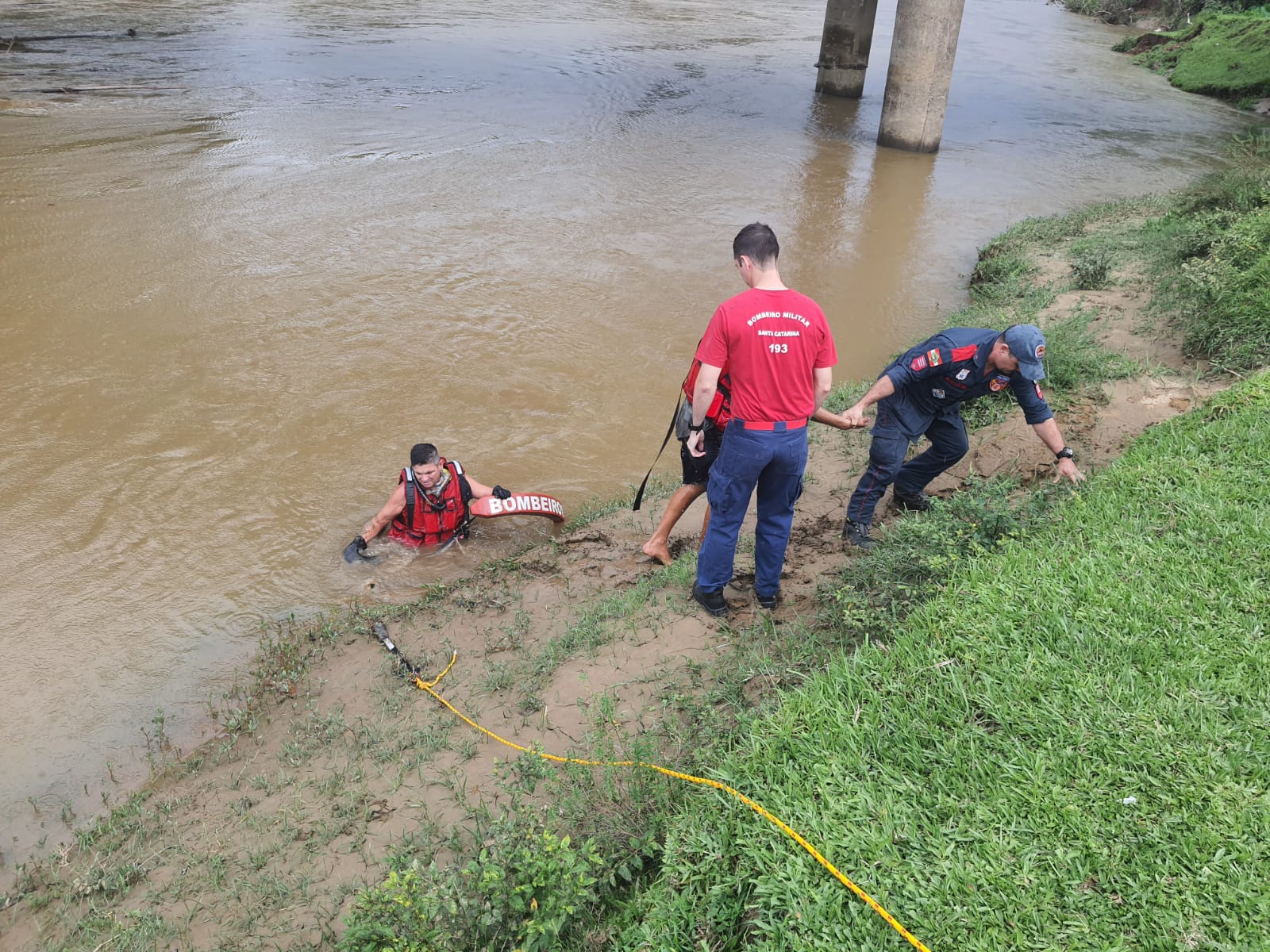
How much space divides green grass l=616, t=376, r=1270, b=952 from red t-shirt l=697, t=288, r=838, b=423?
1.24 metres

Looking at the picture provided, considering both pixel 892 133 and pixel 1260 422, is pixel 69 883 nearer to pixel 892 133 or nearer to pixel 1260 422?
pixel 1260 422

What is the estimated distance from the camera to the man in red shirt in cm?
446

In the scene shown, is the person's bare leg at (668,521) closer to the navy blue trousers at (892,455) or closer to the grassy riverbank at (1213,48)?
the navy blue trousers at (892,455)

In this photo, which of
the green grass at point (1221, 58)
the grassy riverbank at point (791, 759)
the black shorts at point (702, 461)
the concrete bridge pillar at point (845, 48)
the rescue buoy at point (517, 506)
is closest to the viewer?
the grassy riverbank at point (791, 759)

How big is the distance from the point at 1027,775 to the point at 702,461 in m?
2.86

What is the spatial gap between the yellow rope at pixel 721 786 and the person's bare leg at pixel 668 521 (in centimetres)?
171

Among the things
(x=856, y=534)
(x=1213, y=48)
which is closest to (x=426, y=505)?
(x=856, y=534)

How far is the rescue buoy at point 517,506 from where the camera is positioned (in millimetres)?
6840

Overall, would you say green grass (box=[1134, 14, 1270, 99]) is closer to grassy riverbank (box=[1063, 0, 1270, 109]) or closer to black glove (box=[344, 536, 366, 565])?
grassy riverbank (box=[1063, 0, 1270, 109])

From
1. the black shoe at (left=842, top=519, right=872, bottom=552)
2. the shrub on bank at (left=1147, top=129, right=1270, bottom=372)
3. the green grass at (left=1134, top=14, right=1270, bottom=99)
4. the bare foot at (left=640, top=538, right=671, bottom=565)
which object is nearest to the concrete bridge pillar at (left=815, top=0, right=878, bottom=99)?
the green grass at (left=1134, top=14, right=1270, bottom=99)

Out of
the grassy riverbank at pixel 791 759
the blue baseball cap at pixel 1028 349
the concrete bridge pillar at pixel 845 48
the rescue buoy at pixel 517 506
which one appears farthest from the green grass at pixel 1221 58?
the rescue buoy at pixel 517 506

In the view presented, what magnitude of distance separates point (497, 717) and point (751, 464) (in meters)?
1.90

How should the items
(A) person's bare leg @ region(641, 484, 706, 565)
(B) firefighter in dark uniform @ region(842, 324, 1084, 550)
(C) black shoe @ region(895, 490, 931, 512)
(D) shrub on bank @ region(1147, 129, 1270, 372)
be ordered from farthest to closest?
(D) shrub on bank @ region(1147, 129, 1270, 372), (C) black shoe @ region(895, 490, 931, 512), (A) person's bare leg @ region(641, 484, 706, 565), (B) firefighter in dark uniform @ region(842, 324, 1084, 550)

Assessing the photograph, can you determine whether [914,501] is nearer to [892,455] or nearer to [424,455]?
[892,455]
